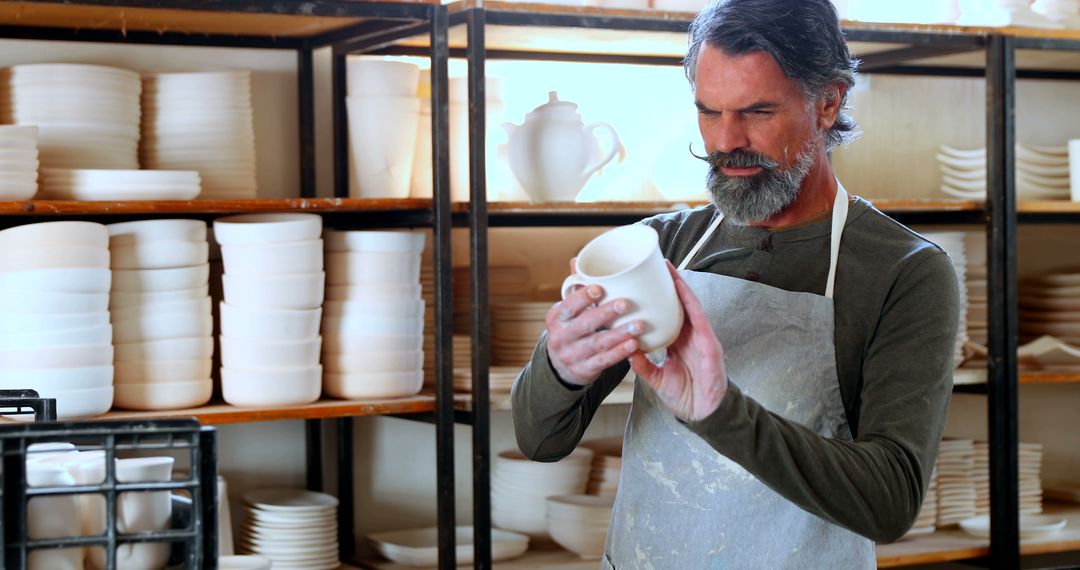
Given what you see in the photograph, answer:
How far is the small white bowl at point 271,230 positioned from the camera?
8.63ft

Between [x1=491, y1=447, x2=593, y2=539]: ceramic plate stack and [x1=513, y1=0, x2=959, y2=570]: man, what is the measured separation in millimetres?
1219

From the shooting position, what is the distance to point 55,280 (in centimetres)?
245

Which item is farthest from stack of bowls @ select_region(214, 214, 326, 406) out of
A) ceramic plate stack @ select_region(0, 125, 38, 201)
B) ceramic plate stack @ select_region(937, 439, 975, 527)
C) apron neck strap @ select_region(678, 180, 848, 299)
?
ceramic plate stack @ select_region(937, 439, 975, 527)

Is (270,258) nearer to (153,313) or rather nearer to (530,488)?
(153,313)

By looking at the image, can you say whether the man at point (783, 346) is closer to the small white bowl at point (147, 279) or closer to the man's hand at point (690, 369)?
the man's hand at point (690, 369)

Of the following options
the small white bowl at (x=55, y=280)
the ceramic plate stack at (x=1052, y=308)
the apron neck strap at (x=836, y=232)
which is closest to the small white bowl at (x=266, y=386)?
the small white bowl at (x=55, y=280)

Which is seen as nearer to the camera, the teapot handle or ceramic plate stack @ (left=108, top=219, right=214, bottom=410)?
ceramic plate stack @ (left=108, top=219, right=214, bottom=410)

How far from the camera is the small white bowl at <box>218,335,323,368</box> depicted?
2637 mm

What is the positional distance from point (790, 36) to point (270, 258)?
135 cm

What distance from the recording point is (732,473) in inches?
68.8

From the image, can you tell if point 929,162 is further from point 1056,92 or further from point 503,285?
point 503,285

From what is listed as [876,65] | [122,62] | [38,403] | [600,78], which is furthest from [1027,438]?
[38,403]

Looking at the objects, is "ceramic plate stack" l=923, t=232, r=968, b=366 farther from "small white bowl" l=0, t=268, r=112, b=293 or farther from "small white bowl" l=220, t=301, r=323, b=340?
"small white bowl" l=0, t=268, r=112, b=293

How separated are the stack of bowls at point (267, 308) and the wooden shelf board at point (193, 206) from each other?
0.14 feet
